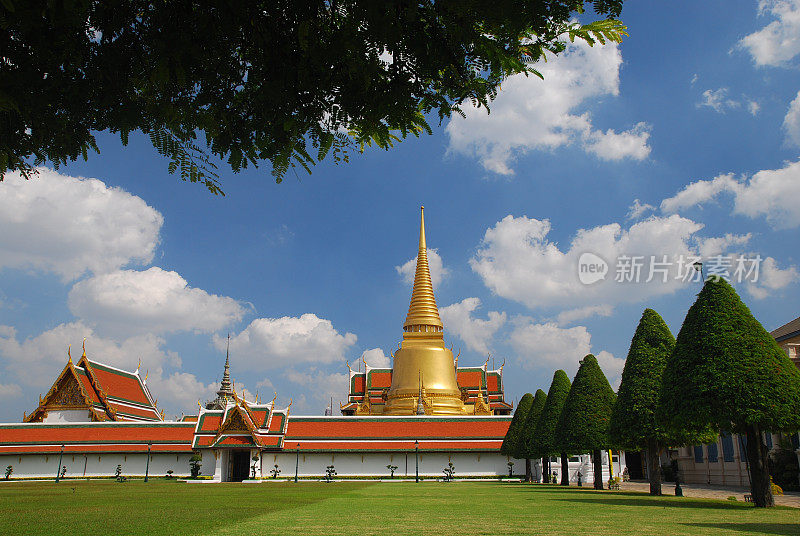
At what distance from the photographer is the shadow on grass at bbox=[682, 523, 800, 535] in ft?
35.9

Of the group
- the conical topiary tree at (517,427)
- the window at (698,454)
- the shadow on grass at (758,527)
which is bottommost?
the shadow on grass at (758,527)

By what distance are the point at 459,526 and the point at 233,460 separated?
3437 cm

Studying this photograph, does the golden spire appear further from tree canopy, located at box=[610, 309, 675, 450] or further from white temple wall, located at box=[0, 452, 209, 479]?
tree canopy, located at box=[610, 309, 675, 450]

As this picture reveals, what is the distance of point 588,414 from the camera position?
91.6 feet

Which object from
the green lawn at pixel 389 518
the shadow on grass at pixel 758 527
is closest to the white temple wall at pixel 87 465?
the green lawn at pixel 389 518

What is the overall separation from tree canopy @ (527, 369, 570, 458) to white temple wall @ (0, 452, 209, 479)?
974 inches

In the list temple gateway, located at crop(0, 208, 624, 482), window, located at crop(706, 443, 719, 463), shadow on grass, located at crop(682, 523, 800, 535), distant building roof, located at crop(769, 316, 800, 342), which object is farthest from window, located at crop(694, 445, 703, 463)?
shadow on grass, located at crop(682, 523, 800, 535)

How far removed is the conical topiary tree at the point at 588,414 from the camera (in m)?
27.4

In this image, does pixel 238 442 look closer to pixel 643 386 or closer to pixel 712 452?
pixel 643 386

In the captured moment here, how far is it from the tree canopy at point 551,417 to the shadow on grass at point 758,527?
1931 cm

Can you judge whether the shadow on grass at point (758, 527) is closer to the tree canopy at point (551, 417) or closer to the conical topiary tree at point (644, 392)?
the conical topiary tree at point (644, 392)

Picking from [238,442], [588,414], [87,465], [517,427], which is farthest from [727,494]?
[87,465]

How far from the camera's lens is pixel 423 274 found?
2419 inches

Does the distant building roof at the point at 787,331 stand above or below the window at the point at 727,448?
above
